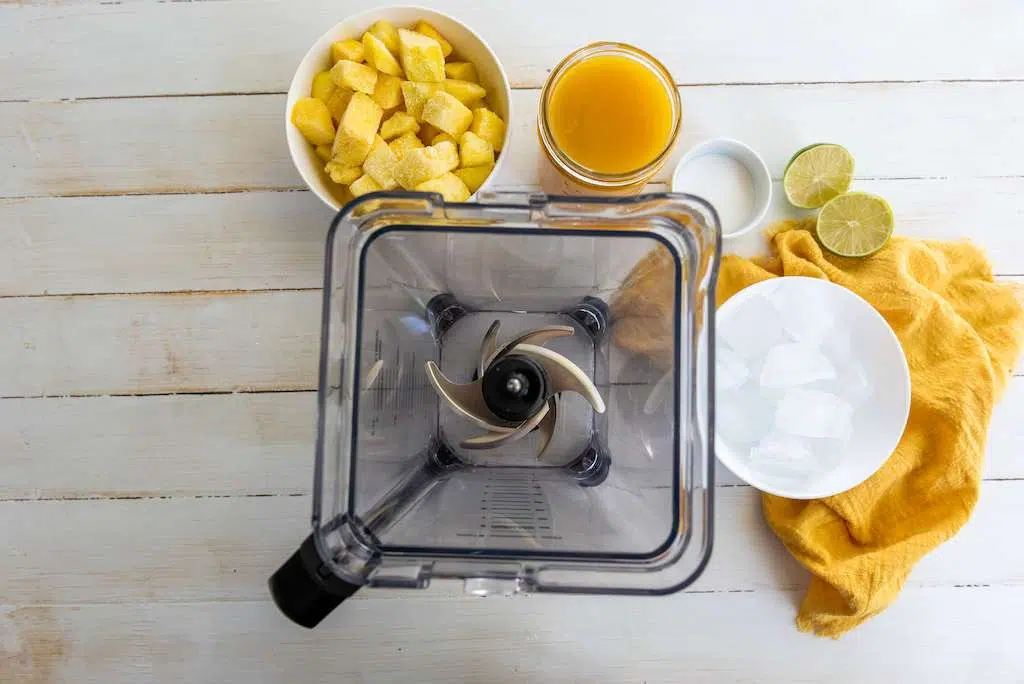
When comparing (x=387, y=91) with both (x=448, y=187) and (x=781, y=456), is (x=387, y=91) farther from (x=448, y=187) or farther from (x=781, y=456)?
(x=781, y=456)

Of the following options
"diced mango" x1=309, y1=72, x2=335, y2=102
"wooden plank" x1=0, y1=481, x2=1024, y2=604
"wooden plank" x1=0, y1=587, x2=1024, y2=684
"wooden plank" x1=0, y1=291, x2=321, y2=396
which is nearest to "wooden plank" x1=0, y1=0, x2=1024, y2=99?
"diced mango" x1=309, y1=72, x2=335, y2=102

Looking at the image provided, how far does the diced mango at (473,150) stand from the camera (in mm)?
667

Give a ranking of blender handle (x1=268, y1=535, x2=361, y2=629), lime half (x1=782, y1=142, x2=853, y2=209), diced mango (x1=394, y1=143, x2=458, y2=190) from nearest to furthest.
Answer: blender handle (x1=268, y1=535, x2=361, y2=629) < diced mango (x1=394, y1=143, x2=458, y2=190) < lime half (x1=782, y1=142, x2=853, y2=209)

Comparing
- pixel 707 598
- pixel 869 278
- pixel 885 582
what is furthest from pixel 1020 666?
pixel 869 278

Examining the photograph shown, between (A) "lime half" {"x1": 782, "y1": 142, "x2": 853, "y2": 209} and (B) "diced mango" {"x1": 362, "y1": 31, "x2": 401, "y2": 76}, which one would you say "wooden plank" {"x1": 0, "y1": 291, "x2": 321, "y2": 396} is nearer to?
(B) "diced mango" {"x1": 362, "y1": 31, "x2": 401, "y2": 76}

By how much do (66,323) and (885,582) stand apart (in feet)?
3.00

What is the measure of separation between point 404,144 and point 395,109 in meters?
0.05

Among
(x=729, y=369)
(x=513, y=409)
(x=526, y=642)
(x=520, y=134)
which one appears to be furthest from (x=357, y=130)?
(x=526, y=642)

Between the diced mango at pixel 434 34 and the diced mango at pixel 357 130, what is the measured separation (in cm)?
9

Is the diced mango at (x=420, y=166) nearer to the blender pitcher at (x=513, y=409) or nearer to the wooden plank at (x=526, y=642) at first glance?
the blender pitcher at (x=513, y=409)

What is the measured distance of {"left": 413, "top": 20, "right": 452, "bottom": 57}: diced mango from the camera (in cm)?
70

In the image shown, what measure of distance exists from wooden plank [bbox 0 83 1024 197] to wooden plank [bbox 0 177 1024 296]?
18mm

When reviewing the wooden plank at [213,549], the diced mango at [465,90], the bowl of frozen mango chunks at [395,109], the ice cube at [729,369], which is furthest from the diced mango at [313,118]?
the ice cube at [729,369]

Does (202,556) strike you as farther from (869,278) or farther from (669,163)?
(869,278)
